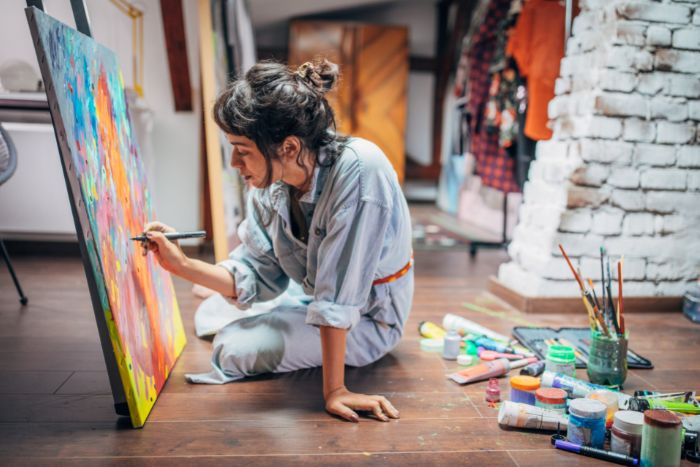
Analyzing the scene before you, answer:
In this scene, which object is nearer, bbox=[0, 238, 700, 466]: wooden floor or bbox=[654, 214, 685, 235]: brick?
bbox=[0, 238, 700, 466]: wooden floor

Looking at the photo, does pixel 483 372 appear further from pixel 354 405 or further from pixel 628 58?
pixel 628 58

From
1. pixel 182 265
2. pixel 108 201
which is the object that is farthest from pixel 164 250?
pixel 108 201

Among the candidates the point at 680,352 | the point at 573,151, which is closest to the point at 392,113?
the point at 573,151

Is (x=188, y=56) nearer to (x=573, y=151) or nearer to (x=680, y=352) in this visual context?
(x=573, y=151)

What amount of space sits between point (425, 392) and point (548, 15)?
1.84 meters

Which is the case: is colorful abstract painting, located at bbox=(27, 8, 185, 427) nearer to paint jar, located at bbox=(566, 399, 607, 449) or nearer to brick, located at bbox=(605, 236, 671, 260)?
paint jar, located at bbox=(566, 399, 607, 449)

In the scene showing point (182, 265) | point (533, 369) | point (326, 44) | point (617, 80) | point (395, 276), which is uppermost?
point (326, 44)

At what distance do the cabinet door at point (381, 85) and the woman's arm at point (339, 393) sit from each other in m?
4.54

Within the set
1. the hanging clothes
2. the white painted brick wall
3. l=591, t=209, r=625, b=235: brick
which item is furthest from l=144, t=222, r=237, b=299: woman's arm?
the hanging clothes

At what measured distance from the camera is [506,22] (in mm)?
3230

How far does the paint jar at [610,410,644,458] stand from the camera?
120 cm

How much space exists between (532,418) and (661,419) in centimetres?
26

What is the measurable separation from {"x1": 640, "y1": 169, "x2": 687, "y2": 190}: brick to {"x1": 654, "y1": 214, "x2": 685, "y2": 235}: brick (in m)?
0.11

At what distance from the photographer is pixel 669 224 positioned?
7.83 ft
